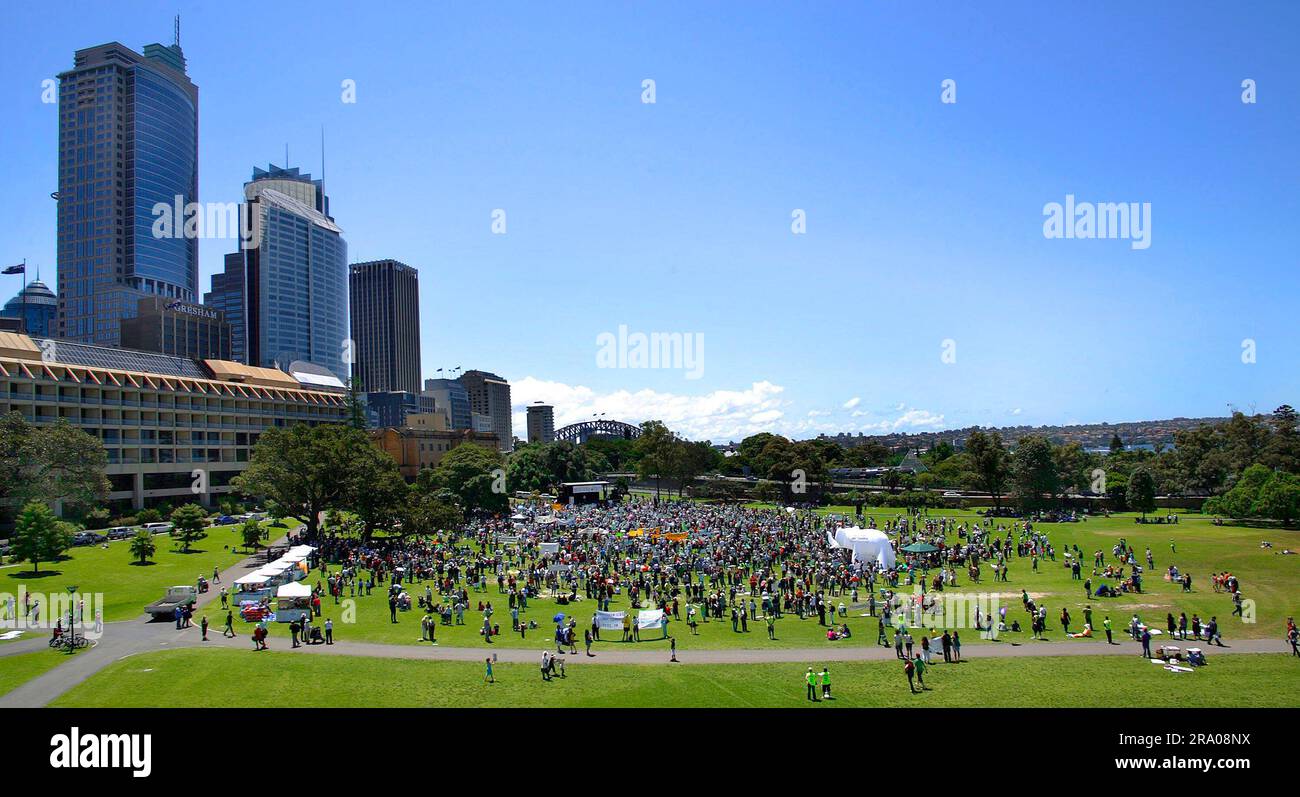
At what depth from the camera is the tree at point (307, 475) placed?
50.6m

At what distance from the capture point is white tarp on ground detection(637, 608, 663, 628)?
89.0 ft

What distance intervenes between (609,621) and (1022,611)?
1746cm

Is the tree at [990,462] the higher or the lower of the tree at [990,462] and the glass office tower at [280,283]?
the lower

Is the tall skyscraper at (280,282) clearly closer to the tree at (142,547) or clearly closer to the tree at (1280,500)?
the tree at (142,547)

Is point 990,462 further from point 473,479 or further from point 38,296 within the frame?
point 38,296

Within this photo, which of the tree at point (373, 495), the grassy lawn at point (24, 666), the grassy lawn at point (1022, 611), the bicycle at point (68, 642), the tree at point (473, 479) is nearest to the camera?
the grassy lawn at point (24, 666)

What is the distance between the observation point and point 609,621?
27.2 metres

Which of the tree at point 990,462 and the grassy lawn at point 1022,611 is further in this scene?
the tree at point 990,462

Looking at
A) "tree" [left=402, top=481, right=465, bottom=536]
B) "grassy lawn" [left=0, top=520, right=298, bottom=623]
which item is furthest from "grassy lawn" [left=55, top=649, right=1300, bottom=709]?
"tree" [left=402, top=481, right=465, bottom=536]

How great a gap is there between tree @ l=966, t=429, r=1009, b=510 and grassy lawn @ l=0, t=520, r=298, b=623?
67269 mm

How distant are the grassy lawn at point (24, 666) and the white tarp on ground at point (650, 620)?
A: 18738 millimetres

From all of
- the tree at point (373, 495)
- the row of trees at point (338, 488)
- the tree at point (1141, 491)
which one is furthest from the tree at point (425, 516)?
the tree at point (1141, 491)

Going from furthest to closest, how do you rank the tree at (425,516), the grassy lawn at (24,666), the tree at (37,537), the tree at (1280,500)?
1. the tree at (1280,500)
2. the tree at (425,516)
3. the tree at (37,537)
4. the grassy lawn at (24,666)
